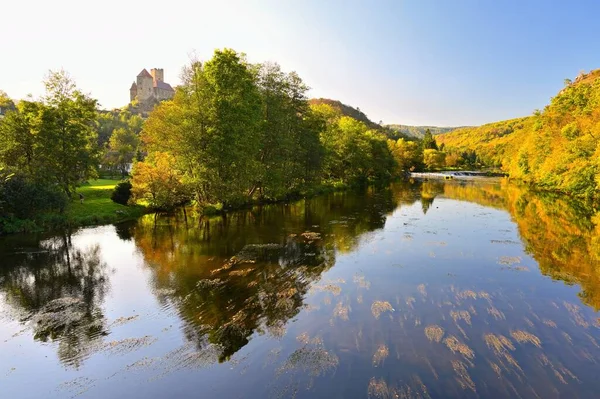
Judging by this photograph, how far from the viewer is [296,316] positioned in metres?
13.9

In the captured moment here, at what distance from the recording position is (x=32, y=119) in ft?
101

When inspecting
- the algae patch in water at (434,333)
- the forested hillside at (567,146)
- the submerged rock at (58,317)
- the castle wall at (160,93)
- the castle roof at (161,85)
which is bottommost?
the algae patch in water at (434,333)

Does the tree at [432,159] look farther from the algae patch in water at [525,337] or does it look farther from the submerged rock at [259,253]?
the algae patch in water at [525,337]

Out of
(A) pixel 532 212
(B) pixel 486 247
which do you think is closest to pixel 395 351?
(B) pixel 486 247

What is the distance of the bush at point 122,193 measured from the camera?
121ft

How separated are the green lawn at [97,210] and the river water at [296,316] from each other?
3635mm

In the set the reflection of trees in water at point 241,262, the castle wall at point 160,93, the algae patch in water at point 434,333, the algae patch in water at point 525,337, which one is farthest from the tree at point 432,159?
the algae patch in water at point 434,333

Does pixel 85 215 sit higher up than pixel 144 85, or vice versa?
pixel 144 85

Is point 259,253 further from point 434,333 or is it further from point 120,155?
point 120,155

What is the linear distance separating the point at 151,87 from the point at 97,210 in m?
152

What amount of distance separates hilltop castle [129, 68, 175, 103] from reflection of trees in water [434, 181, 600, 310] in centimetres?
15476

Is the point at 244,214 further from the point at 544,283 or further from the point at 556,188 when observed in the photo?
the point at 556,188

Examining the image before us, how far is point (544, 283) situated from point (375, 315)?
10271 mm

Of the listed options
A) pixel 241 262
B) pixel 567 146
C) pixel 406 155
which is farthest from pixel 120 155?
pixel 406 155
